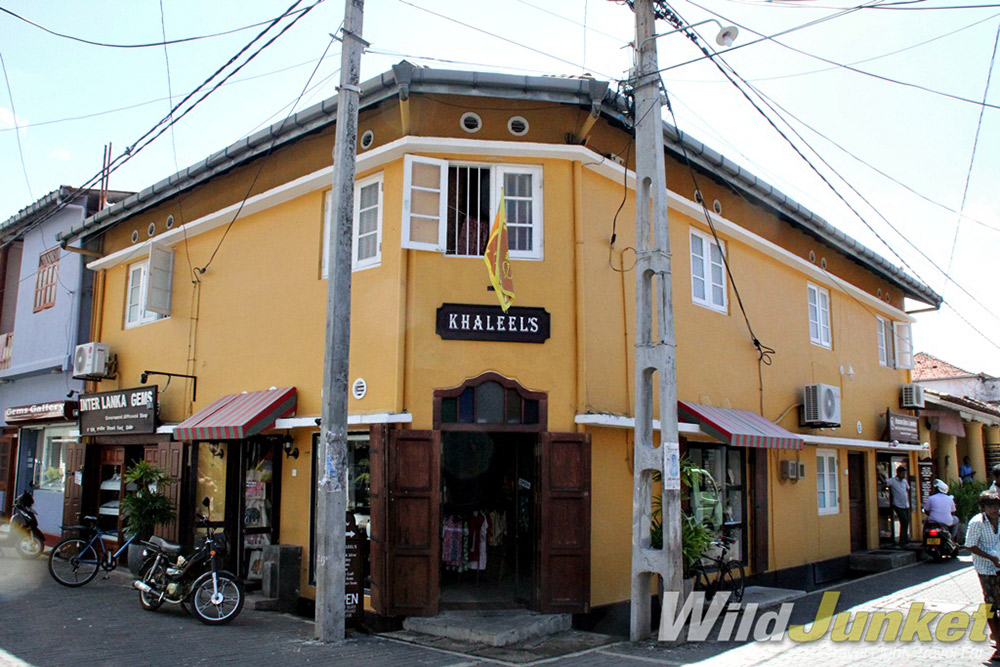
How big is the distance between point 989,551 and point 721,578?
135 inches

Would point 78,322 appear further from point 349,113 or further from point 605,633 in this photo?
point 605,633

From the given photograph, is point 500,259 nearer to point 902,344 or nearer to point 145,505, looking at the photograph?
point 145,505

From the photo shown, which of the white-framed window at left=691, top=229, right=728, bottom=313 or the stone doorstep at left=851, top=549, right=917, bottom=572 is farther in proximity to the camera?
the stone doorstep at left=851, top=549, right=917, bottom=572

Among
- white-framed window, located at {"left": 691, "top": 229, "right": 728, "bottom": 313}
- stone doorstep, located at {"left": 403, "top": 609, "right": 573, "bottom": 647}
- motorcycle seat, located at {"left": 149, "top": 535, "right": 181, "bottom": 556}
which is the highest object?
white-framed window, located at {"left": 691, "top": 229, "right": 728, "bottom": 313}

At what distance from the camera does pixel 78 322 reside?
16.2 m

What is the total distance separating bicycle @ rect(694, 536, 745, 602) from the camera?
35.2 ft

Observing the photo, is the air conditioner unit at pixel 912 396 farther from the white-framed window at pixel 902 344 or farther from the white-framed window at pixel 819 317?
the white-framed window at pixel 819 317

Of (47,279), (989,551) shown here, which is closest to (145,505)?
(47,279)

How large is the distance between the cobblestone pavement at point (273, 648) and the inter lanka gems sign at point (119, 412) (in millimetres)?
3404

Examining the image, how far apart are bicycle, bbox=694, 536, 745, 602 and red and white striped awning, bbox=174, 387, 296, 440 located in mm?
5908

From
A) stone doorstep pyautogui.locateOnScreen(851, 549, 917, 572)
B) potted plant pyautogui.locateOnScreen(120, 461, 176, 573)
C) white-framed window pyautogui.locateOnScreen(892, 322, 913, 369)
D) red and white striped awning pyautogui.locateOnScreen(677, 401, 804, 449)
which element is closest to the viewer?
red and white striped awning pyautogui.locateOnScreen(677, 401, 804, 449)

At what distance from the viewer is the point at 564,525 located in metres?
9.70

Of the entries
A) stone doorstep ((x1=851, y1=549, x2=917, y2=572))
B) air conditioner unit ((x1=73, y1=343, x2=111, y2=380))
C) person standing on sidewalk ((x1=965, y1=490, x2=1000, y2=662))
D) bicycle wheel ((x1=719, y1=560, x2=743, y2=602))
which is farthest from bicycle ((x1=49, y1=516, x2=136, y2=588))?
stone doorstep ((x1=851, y1=549, x2=917, y2=572))

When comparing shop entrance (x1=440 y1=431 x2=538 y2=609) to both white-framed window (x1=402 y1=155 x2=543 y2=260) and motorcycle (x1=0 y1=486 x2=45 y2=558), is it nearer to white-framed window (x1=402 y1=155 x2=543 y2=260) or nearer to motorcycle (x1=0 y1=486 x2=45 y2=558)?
white-framed window (x1=402 y1=155 x2=543 y2=260)
